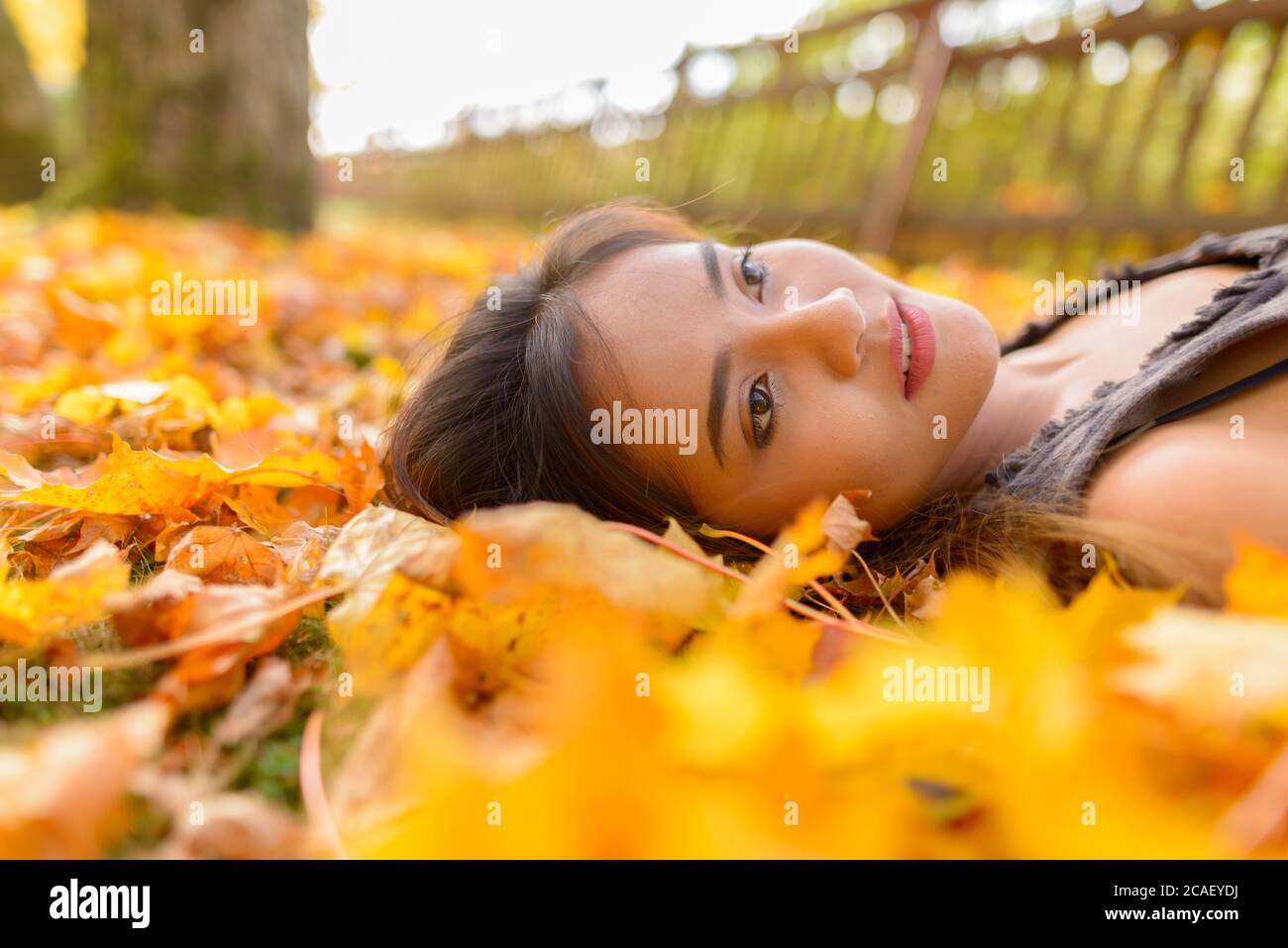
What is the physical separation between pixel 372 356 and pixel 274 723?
83.4 inches

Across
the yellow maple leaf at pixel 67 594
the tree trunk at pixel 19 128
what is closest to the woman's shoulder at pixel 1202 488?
the yellow maple leaf at pixel 67 594

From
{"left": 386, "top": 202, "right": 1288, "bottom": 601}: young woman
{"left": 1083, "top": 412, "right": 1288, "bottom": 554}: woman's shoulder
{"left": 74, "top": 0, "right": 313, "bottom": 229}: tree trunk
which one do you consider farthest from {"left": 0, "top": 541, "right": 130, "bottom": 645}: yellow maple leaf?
{"left": 74, "top": 0, "right": 313, "bottom": 229}: tree trunk

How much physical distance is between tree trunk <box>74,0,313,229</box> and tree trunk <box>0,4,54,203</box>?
6.96ft

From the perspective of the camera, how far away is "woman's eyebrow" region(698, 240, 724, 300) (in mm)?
1397

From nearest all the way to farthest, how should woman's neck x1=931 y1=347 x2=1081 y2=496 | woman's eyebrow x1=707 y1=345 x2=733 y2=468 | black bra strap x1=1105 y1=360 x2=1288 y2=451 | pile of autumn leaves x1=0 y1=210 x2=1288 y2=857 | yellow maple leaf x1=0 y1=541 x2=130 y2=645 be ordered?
1. pile of autumn leaves x1=0 y1=210 x2=1288 y2=857
2. yellow maple leaf x1=0 y1=541 x2=130 y2=645
3. black bra strap x1=1105 y1=360 x2=1288 y2=451
4. woman's eyebrow x1=707 y1=345 x2=733 y2=468
5. woman's neck x1=931 y1=347 x2=1081 y2=496

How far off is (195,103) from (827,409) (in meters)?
5.64

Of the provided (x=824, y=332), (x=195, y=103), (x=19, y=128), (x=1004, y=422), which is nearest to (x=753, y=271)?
(x=824, y=332)

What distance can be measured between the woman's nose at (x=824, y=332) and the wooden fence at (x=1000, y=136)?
5.24 feet

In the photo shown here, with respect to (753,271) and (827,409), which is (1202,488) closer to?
(827,409)

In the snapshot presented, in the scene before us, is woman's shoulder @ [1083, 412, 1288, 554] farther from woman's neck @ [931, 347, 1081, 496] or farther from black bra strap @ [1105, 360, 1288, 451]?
woman's neck @ [931, 347, 1081, 496]

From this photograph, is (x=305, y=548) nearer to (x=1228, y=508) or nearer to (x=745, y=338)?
(x=745, y=338)

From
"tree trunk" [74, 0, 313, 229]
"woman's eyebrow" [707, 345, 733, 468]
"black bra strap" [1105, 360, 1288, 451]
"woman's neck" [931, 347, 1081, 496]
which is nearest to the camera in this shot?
"black bra strap" [1105, 360, 1288, 451]

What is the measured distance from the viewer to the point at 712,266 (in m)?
1.44
